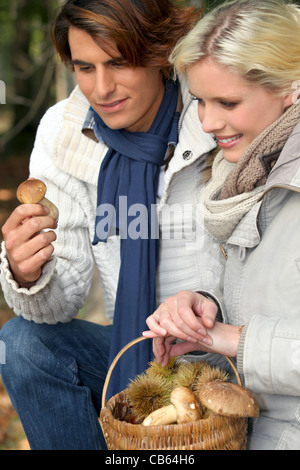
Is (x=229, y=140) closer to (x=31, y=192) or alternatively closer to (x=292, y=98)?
(x=292, y=98)

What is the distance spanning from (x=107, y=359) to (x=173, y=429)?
1.20 metres

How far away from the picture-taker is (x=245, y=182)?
6.30 feet

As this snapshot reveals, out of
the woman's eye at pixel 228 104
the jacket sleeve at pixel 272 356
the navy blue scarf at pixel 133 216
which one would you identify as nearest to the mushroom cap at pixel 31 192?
the navy blue scarf at pixel 133 216

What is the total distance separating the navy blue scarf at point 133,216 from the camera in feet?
8.18

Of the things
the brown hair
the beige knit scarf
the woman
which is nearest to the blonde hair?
the woman

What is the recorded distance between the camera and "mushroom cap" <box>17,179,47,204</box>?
216cm

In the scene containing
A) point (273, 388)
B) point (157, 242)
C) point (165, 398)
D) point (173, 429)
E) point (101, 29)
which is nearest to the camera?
point (173, 429)

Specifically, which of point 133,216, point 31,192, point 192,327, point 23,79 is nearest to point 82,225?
point 133,216

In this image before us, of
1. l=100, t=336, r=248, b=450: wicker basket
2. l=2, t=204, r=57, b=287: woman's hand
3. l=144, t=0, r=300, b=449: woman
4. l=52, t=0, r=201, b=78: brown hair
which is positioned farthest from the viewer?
l=52, t=0, r=201, b=78: brown hair

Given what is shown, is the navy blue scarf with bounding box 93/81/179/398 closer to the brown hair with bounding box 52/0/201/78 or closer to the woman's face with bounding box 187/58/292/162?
the brown hair with bounding box 52/0/201/78

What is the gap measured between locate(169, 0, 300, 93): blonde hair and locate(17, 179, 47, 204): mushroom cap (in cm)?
68

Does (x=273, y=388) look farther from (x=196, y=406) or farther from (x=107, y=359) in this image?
(x=107, y=359)

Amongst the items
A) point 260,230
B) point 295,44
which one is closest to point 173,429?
point 260,230

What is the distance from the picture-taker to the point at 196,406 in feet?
5.24
